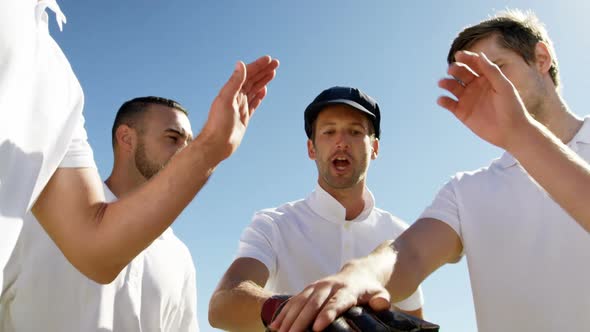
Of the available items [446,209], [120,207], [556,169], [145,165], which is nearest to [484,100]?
[556,169]

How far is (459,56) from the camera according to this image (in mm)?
2855

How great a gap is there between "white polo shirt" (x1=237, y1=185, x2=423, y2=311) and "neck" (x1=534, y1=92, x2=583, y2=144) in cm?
155

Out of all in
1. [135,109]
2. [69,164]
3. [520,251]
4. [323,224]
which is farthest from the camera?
[135,109]

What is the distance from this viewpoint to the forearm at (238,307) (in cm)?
323

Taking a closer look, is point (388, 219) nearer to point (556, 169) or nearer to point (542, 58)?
point (542, 58)

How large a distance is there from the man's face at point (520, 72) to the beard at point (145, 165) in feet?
12.1

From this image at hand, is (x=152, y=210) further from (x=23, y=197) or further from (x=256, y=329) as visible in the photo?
(x=256, y=329)

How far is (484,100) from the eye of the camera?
9.39ft

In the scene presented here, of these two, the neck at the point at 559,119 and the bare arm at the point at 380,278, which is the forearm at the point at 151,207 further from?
the neck at the point at 559,119

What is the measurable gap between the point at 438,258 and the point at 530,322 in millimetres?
686

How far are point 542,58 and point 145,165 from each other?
13.7 ft

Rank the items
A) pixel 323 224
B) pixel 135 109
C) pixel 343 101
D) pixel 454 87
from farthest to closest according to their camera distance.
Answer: pixel 135 109
pixel 343 101
pixel 323 224
pixel 454 87

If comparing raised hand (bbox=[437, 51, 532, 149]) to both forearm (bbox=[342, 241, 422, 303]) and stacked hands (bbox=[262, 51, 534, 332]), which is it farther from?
forearm (bbox=[342, 241, 422, 303])

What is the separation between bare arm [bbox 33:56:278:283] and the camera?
2.15m
